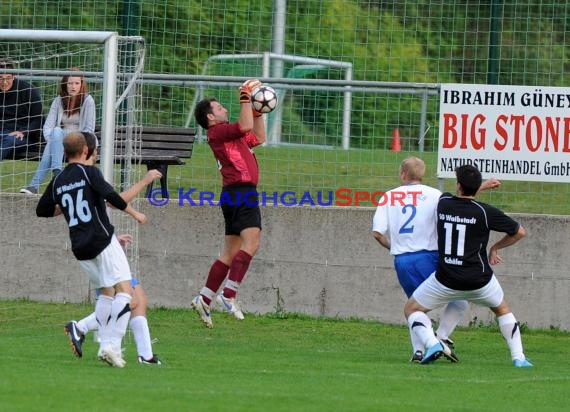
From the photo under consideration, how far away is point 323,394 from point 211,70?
7.90 m

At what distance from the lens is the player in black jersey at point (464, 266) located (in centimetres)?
1073

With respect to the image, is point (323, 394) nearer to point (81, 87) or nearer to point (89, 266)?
point (89, 266)

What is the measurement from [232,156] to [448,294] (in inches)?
125

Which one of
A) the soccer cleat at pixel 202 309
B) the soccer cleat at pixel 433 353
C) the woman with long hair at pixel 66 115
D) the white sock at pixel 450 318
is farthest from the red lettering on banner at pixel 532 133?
the woman with long hair at pixel 66 115

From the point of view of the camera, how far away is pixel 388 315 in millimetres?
14234

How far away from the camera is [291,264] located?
1434cm

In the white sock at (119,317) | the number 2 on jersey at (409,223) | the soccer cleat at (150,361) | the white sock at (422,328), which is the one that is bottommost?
the soccer cleat at (150,361)

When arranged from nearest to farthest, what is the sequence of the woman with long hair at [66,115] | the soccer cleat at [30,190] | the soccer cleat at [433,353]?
1. the soccer cleat at [433,353]
2. the woman with long hair at [66,115]
3. the soccer cleat at [30,190]

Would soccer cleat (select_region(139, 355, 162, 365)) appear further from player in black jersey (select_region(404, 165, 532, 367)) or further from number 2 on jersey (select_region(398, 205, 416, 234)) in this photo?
number 2 on jersey (select_region(398, 205, 416, 234))

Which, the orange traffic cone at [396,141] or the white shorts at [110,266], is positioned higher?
the orange traffic cone at [396,141]

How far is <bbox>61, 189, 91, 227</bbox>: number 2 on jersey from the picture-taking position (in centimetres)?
979

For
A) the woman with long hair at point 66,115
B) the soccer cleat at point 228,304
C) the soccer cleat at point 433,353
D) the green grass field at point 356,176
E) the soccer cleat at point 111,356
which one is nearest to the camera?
the soccer cleat at point 111,356

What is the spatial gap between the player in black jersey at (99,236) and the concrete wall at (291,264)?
4.57 m

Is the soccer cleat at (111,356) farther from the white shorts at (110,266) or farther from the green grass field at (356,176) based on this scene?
the green grass field at (356,176)
